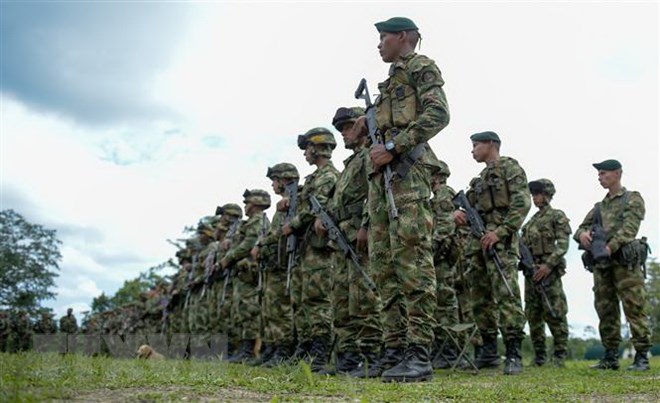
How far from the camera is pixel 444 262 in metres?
8.71

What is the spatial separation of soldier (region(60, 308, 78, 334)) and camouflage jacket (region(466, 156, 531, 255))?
19.3 m

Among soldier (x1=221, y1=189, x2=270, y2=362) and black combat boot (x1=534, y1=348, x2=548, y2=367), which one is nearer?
black combat boot (x1=534, y1=348, x2=548, y2=367)

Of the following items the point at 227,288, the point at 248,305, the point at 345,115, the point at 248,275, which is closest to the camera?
the point at 345,115

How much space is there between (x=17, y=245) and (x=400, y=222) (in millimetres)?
41757

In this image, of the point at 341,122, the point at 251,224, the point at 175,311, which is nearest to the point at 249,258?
the point at 251,224

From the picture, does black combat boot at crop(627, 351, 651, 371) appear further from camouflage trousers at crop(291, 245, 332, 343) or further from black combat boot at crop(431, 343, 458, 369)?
camouflage trousers at crop(291, 245, 332, 343)

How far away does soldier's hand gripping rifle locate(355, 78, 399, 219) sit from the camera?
208 inches

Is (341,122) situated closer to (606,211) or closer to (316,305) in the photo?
(316,305)

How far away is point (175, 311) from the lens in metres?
17.8

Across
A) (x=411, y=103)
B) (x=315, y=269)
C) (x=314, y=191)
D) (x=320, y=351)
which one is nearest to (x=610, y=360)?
(x=320, y=351)

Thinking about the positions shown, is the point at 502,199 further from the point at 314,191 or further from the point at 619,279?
the point at 314,191

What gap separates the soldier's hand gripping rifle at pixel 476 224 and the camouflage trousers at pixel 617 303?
5.77 ft

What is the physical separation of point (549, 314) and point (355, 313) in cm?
445

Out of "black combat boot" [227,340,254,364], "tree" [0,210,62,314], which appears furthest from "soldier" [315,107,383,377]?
"tree" [0,210,62,314]
